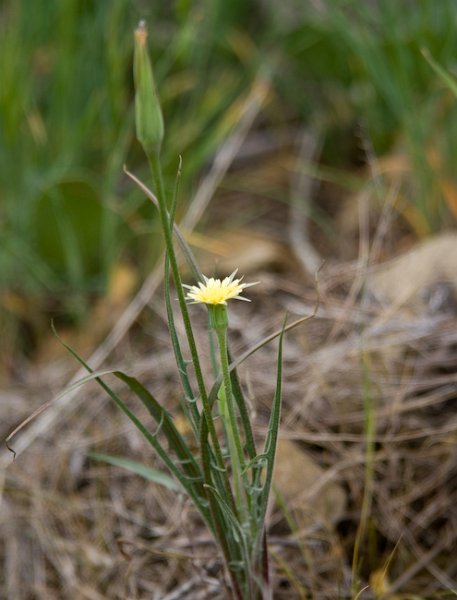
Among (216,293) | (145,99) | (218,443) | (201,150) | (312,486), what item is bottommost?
(312,486)

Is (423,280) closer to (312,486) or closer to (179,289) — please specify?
(312,486)

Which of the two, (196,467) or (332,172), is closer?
(196,467)

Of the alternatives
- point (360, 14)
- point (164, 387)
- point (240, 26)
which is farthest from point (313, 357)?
point (240, 26)

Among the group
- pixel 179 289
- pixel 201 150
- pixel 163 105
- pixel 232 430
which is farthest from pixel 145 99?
pixel 163 105

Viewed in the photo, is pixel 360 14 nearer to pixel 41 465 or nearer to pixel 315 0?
pixel 315 0

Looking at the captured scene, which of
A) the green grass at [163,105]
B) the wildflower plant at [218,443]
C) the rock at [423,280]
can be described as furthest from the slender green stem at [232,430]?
the green grass at [163,105]

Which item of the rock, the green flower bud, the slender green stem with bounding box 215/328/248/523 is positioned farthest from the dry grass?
the green flower bud

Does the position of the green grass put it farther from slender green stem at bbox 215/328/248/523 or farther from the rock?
slender green stem at bbox 215/328/248/523
